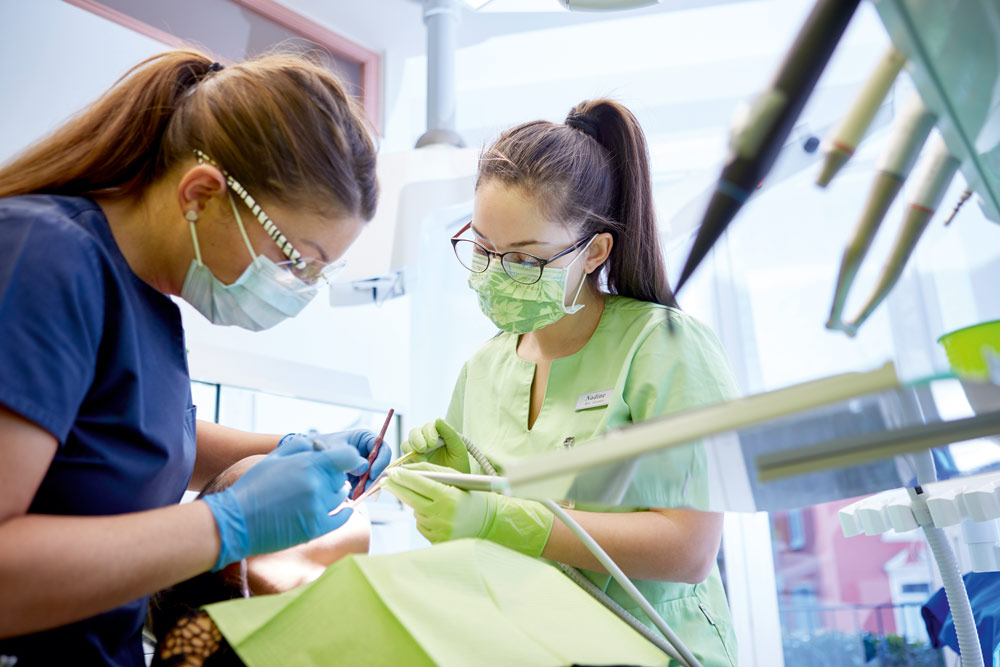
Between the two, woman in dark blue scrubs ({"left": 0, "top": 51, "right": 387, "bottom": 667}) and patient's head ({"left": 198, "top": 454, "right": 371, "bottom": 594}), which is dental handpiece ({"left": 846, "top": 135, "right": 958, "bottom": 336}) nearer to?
woman in dark blue scrubs ({"left": 0, "top": 51, "right": 387, "bottom": 667})

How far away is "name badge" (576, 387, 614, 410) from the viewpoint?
4.95ft

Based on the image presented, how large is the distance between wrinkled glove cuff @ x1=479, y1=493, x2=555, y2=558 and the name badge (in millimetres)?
293

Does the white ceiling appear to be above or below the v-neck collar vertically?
A: above

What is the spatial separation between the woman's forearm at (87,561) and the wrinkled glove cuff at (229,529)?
13mm

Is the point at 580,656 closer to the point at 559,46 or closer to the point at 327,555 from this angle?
the point at 327,555

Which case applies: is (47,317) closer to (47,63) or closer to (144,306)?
(144,306)

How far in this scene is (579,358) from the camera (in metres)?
1.65

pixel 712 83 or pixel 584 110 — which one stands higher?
pixel 712 83

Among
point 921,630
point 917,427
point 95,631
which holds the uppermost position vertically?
point 917,427

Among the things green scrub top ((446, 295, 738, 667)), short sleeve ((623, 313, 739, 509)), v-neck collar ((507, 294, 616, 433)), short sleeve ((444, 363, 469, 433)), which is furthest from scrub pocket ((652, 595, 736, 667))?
short sleeve ((444, 363, 469, 433))

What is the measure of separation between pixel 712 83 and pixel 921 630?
7.34 feet

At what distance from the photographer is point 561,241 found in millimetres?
1634

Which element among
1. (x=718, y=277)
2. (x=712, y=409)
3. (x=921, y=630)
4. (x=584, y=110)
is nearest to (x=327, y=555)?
(x=712, y=409)

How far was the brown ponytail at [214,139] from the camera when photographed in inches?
44.1
